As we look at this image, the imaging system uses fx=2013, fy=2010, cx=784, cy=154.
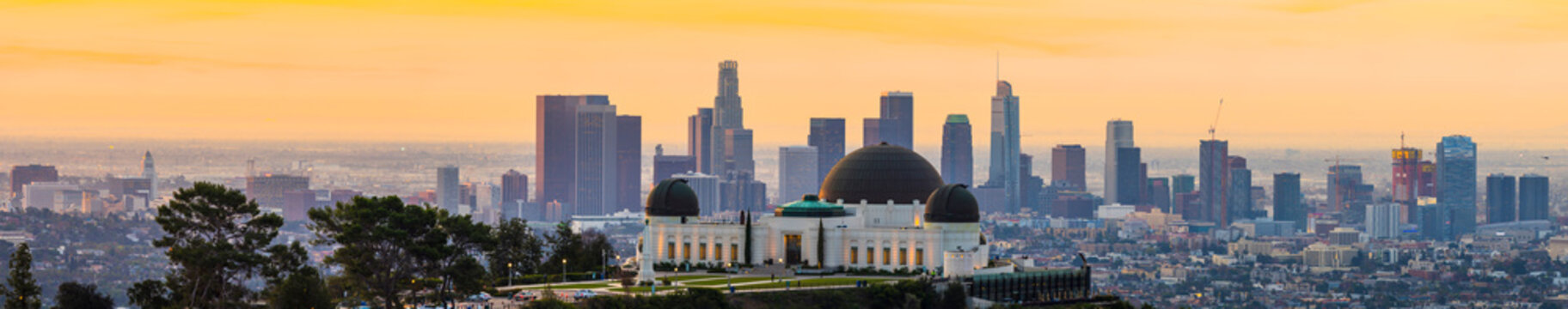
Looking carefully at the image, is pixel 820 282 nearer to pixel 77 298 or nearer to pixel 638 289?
pixel 638 289

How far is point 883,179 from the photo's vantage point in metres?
114

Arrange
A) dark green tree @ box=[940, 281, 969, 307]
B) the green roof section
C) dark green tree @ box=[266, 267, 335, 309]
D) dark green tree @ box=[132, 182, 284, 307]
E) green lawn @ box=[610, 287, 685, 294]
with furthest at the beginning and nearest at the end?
the green roof section, dark green tree @ box=[940, 281, 969, 307], green lawn @ box=[610, 287, 685, 294], dark green tree @ box=[132, 182, 284, 307], dark green tree @ box=[266, 267, 335, 309]

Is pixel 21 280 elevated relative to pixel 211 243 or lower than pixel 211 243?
lower

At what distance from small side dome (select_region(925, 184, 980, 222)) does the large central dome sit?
23.4 feet

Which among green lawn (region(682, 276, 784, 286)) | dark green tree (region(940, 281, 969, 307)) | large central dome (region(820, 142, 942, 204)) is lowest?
dark green tree (region(940, 281, 969, 307))

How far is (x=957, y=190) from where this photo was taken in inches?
4186

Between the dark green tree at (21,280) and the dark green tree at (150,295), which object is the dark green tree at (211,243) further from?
the dark green tree at (21,280)

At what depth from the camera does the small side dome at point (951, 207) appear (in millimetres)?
104750

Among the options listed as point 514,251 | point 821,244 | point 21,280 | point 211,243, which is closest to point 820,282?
point 821,244

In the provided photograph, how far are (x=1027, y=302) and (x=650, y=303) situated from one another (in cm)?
2573

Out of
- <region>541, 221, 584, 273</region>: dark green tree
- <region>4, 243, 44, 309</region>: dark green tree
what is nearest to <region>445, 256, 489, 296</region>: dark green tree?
<region>4, 243, 44, 309</region>: dark green tree

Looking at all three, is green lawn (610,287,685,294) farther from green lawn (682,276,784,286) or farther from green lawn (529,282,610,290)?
green lawn (682,276,784,286)

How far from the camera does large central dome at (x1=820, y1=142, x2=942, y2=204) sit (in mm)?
113562

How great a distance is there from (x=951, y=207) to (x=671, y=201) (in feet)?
56.7
